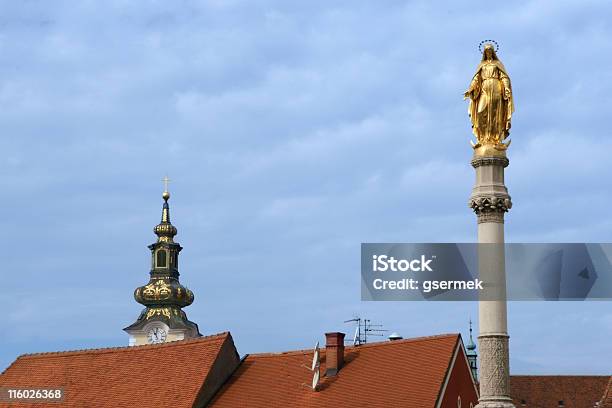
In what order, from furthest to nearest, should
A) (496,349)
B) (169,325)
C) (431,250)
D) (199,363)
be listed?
(169,325) < (199,363) < (431,250) < (496,349)

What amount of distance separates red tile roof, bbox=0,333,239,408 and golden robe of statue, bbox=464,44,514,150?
20909 millimetres

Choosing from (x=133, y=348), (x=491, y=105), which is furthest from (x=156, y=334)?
(x=491, y=105)

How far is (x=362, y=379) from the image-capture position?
5031cm

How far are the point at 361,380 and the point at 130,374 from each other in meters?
11.6

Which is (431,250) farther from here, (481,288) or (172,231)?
(172,231)

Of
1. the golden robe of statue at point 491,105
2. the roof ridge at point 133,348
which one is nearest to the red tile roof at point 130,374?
the roof ridge at point 133,348

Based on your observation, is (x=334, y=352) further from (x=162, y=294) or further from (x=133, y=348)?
(x=162, y=294)

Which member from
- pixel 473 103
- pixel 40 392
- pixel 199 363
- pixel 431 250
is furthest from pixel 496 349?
pixel 40 392

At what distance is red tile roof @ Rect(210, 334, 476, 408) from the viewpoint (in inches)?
1909

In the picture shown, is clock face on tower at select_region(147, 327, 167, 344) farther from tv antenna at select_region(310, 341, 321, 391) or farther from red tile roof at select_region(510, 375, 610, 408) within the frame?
tv antenna at select_region(310, 341, 321, 391)

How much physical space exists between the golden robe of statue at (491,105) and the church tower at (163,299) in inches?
2113

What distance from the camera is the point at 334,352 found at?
5222 cm

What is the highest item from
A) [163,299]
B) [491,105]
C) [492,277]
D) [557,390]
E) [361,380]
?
[163,299]

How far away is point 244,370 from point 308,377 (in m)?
4.56
